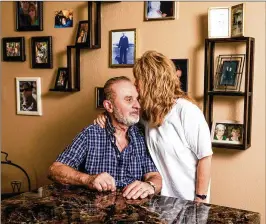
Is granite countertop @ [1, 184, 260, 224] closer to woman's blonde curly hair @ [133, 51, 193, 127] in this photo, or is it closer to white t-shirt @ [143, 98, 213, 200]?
white t-shirt @ [143, 98, 213, 200]

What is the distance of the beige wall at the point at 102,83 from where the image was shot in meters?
2.25

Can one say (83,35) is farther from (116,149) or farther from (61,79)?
(116,149)

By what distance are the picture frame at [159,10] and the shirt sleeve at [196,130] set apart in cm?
87

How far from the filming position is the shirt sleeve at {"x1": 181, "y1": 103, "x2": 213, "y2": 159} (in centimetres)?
185

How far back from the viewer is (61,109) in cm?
301

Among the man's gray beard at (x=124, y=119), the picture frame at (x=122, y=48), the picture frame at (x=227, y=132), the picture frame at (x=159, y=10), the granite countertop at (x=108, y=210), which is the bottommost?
the granite countertop at (x=108, y=210)

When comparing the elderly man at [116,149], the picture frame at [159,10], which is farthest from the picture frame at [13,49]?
the elderly man at [116,149]

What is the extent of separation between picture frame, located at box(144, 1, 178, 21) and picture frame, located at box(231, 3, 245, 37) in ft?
1.41

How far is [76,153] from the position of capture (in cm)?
202

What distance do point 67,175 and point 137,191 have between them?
45cm

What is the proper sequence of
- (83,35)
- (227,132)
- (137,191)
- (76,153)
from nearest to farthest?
1. (137,191)
2. (76,153)
3. (227,132)
4. (83,35)

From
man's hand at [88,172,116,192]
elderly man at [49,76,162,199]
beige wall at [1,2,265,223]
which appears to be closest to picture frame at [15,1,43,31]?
beige wall at [1,2,265,223]

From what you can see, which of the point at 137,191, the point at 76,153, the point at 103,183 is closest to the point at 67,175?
the point at 76,153

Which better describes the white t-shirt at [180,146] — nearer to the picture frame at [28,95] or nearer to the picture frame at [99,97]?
the picture frame at [99,97]
